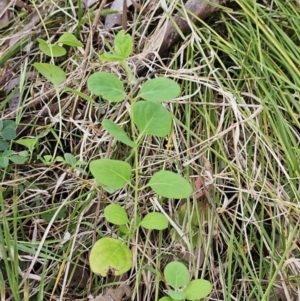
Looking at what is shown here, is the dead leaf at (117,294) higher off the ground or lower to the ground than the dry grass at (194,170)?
lower

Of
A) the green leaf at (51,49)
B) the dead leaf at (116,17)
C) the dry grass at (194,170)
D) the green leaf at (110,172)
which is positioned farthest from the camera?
the dead leaf at (116,17)

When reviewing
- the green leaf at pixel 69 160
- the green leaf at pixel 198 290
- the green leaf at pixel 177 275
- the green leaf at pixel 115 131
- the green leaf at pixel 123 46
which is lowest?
the green leaf at pixel 198 290

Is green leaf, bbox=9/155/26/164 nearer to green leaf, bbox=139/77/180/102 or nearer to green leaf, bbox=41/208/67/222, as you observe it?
green leaf, bbox=41/208/67/222

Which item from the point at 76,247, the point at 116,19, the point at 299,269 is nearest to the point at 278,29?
the point at 116,19

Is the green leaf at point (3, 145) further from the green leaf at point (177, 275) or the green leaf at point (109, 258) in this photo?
the green leaf at point (177, 275)

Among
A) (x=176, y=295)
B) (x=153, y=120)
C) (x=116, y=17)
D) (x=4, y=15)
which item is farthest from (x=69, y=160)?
(x=4, y=15)

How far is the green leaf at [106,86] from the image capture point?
0.83m

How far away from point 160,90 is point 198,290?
326 millimetres

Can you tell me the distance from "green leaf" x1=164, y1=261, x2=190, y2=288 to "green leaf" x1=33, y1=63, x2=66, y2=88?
0.44m

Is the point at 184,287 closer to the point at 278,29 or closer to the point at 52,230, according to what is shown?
the point at 52,230

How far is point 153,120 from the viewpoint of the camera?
2.69ft

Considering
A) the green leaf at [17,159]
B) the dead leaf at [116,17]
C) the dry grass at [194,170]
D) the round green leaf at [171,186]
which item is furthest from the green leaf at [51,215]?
the dead leaf at [116,17]

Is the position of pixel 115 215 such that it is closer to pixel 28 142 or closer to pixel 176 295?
pixel 176 295

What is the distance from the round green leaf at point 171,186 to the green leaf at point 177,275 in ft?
0.37
